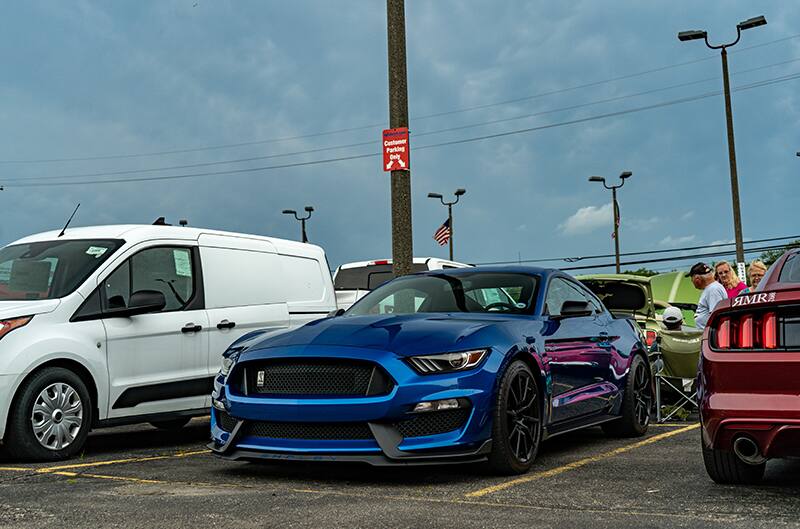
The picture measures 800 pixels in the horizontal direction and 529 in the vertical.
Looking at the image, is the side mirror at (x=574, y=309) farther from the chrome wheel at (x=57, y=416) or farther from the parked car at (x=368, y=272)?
the parked car at (x=368, y=272)

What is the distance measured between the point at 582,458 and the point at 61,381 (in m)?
4.00

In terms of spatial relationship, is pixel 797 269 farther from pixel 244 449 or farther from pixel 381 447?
pixel 244 449

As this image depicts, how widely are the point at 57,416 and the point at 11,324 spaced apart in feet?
2.58

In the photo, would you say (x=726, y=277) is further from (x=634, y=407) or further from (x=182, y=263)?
(x=182, y=263)

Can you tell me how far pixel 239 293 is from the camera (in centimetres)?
959

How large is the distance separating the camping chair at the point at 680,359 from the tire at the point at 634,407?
3.93 feet

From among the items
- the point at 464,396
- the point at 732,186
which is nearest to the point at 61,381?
the point at 464,396

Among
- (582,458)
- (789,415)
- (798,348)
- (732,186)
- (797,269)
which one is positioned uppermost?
(732,186)

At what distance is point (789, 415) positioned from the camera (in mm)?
5273

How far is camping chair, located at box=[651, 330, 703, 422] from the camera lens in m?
10.5

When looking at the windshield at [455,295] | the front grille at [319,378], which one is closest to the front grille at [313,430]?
the front grille at [319,378]

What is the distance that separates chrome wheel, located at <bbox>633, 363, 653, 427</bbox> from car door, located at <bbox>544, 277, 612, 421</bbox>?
66 centimetres

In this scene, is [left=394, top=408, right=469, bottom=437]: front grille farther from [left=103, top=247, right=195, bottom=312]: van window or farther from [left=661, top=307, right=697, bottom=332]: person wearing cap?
[left=661, top=307, right=697, bottom=332]: person wearing cap

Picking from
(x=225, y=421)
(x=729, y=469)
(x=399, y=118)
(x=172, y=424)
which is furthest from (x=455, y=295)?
(x=399, y=118)
